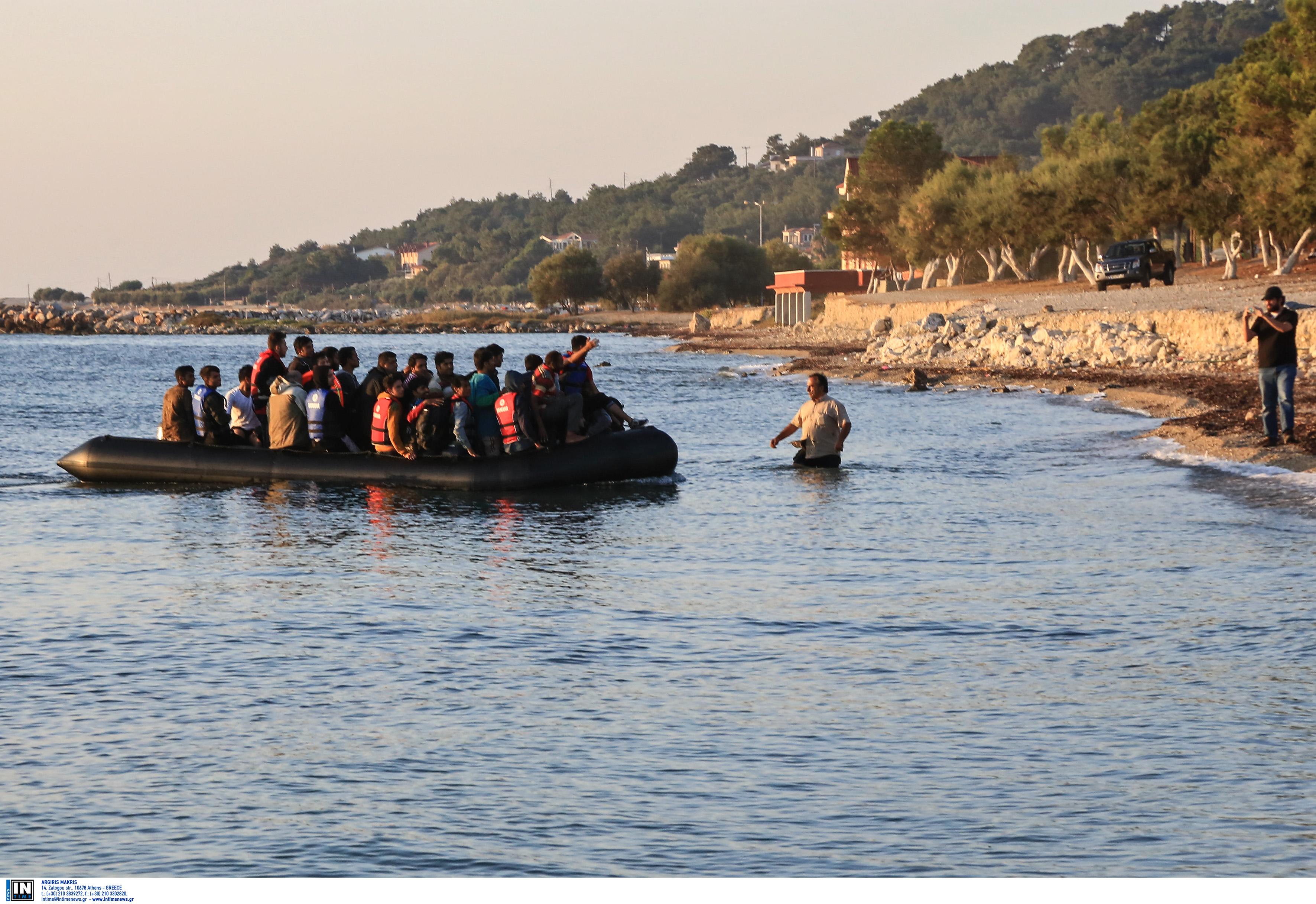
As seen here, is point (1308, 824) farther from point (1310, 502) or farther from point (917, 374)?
point (917, 374)

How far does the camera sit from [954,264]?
310ft

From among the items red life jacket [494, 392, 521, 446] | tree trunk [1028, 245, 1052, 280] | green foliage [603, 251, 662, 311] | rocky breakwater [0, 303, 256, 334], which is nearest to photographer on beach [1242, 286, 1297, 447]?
red life jacket [494, 392, 521, 446]

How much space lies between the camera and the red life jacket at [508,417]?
62.9ft

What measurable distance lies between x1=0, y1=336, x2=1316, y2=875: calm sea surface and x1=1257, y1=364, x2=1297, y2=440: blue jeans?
157 cm

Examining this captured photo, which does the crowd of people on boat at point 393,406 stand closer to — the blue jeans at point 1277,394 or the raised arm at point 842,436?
the raised arm at point 842,436

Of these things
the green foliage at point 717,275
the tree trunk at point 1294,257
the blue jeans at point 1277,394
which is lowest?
the blue jeans at point 1277,394

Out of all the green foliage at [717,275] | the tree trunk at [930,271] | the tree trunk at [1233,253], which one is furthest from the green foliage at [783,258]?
the tree trunk at [1233,253]

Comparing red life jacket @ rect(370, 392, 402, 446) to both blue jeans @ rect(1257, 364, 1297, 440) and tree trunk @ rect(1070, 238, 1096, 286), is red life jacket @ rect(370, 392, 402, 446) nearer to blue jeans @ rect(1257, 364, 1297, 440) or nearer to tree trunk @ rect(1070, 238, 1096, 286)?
blue jeans @ rect(1257, 364, 1297, 440)

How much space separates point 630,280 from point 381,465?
13312cm

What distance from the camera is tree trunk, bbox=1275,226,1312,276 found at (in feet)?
179

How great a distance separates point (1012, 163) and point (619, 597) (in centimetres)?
9604

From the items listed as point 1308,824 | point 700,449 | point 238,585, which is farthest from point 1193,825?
point 700,449

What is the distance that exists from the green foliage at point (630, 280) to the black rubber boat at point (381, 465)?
129 m

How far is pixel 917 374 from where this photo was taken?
4031 cm
